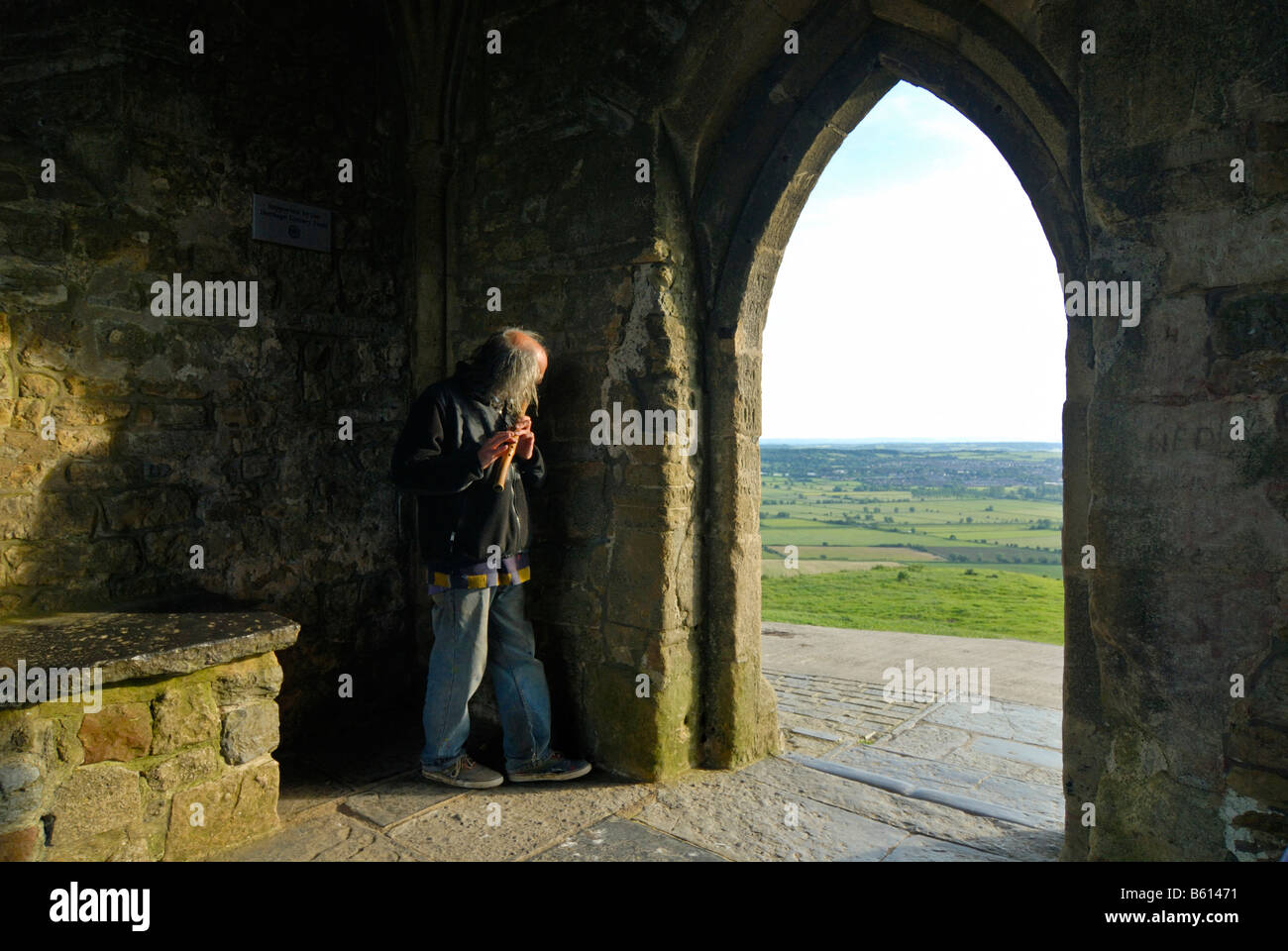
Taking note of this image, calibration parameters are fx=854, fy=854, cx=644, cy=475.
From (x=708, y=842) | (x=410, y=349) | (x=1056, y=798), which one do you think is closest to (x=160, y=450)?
(x=410, y=349)

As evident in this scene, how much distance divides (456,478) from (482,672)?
2.63 feet

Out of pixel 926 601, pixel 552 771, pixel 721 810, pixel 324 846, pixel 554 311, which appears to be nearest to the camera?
pixel 324 846

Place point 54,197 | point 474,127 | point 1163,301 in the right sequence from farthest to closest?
1. point 474,127
2. point 54,197
3. point 1163,301

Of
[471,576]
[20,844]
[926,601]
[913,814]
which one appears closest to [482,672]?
[471,576]

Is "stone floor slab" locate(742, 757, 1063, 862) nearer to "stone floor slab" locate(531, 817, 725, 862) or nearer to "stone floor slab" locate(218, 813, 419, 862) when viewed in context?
"stone floor slab" locate(531, 817, 725, 862)

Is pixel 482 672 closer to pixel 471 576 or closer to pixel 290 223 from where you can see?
pixel 471 576

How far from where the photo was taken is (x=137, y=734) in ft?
8.82

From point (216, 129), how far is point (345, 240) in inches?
27.3

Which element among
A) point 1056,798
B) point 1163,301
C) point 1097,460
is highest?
point 1163,301

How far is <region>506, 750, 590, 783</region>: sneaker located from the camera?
11.4ft

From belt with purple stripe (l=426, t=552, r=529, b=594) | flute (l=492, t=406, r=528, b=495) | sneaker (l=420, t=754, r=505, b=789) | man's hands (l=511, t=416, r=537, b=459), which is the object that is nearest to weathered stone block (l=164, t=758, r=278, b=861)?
sneaker (l=420, t=754, r=505, b=789)

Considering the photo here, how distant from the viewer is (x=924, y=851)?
2.96 metres

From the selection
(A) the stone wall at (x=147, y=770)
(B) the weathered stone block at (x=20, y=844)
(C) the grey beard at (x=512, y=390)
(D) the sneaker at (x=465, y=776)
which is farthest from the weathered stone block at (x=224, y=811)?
(C) the grey beard at (x=512, y=390)

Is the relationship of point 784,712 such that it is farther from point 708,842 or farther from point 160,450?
point 160,450
